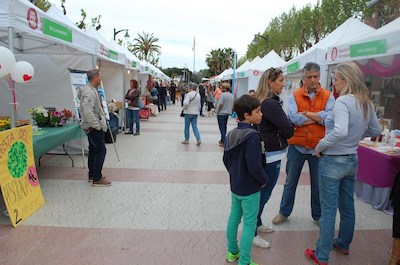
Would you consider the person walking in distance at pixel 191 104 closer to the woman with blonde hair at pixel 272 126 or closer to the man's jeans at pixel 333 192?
the woman with blonde hair at pixel 272 126

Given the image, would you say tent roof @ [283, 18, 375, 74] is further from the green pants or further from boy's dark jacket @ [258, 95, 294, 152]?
the green pants

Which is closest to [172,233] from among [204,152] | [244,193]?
[244,193]

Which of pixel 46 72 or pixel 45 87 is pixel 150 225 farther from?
pixel 46 72

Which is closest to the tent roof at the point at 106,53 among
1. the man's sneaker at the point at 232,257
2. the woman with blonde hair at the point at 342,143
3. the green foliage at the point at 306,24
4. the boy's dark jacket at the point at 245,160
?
the boy's dark jacket at the point at 245,160

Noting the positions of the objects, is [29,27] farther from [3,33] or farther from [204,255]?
[204,255]

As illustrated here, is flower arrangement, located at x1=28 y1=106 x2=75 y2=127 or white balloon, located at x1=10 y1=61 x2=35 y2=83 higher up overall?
white balloon, located at x1=10 y1=61 x2=35 y2=83

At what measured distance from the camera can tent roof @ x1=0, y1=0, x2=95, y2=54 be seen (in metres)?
3.87

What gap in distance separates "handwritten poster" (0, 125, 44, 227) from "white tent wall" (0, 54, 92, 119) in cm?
322

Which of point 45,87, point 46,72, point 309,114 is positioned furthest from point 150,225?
point 46,72

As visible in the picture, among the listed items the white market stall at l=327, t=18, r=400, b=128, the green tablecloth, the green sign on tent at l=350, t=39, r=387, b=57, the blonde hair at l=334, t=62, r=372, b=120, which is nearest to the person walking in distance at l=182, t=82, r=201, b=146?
the green tablecloth

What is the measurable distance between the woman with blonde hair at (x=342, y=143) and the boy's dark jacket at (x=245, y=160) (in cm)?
61

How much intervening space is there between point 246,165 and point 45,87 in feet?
19.4

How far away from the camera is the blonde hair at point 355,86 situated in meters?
2.83

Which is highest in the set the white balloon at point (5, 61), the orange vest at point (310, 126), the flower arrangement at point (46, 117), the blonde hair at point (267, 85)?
the white balloon at point (5, 61)
